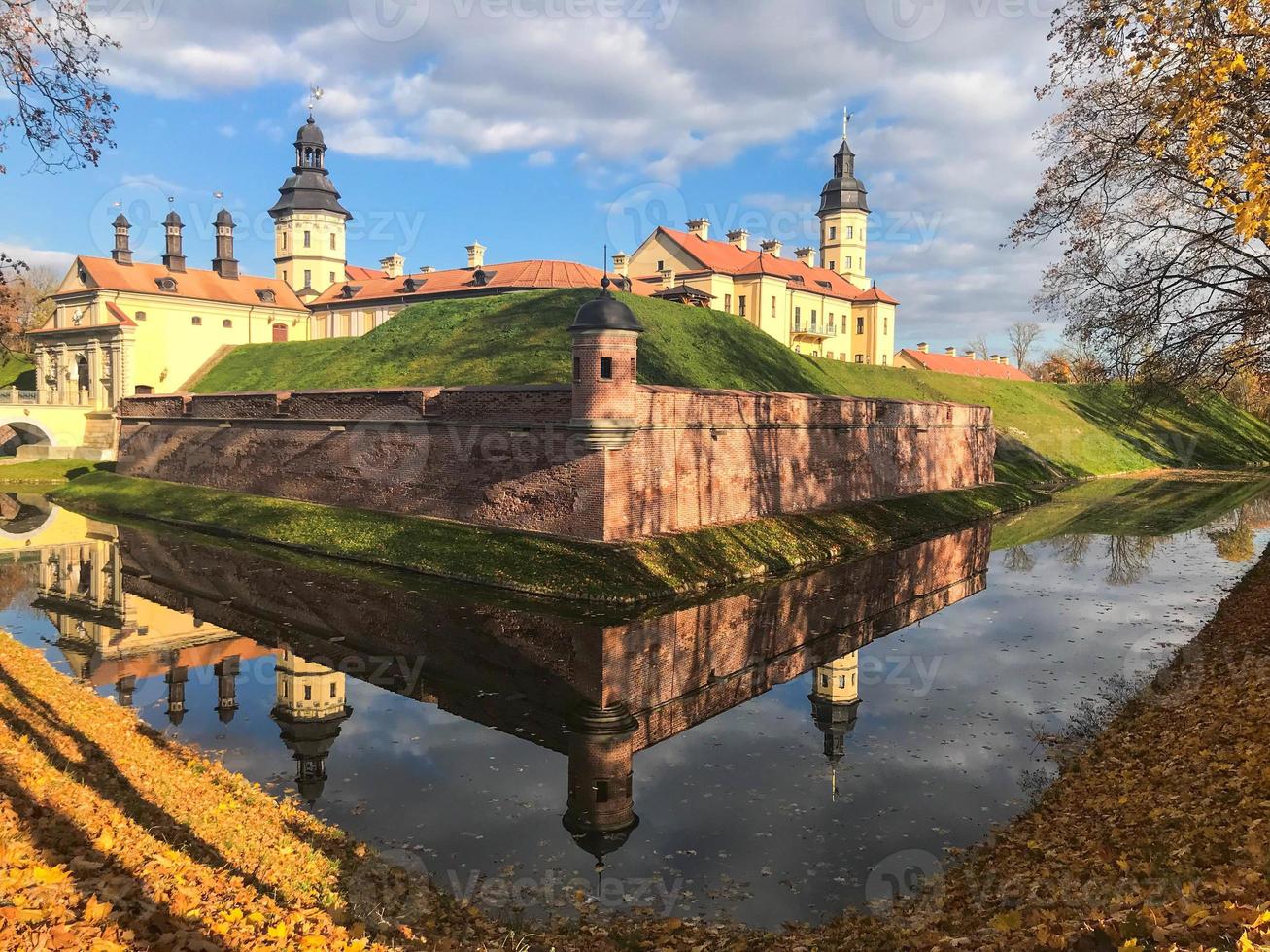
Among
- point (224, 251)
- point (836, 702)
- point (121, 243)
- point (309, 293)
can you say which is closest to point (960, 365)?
point (309, 293)

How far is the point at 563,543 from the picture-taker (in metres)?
20.7

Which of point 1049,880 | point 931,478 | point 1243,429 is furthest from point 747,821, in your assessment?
point 1243,429

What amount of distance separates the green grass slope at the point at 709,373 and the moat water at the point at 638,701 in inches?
333

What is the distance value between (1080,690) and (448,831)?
9.53 metres

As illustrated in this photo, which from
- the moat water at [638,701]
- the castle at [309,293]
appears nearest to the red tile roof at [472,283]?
the castle at [309,293]

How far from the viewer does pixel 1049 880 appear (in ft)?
23.3

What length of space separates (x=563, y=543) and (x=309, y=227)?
198ft

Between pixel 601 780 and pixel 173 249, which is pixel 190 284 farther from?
pixel 601 780

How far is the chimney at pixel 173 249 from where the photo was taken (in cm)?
5962

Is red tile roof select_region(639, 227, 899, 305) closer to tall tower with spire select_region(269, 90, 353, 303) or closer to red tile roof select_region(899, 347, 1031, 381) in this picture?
red tile roof select_region(899, 347, 1031, 381)

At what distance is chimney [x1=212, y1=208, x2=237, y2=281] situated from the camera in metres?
63.7

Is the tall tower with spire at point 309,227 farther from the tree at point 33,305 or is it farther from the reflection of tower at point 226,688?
the reflection of tower at point 226,688

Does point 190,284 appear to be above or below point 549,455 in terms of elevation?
above

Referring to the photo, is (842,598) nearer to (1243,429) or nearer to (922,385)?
(922,385)
